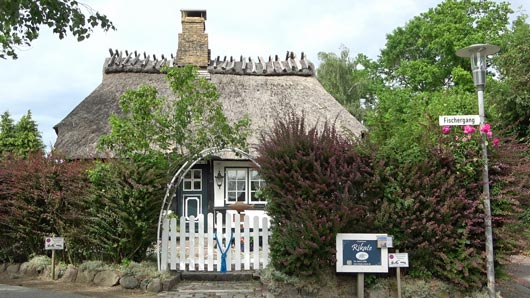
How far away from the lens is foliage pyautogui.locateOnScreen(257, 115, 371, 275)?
24.4ft

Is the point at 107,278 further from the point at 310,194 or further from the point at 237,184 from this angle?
the point at 237,184

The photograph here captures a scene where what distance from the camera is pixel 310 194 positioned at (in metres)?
7.51

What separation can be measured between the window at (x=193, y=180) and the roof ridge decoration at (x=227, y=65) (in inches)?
192

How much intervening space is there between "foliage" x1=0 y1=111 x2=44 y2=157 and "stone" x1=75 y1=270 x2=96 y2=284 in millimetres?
9888

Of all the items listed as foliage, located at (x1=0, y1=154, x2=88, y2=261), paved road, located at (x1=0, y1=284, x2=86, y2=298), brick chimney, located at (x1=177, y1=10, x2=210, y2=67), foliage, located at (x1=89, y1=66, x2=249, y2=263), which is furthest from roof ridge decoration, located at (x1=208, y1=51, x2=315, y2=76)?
paved road, located at (x1=0, y1=284, x2=86, y2=298)

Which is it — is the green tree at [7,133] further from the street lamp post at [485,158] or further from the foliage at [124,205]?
the street lamp post at [485,158]

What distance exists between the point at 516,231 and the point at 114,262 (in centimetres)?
692

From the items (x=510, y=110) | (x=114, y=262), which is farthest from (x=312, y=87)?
(x=114, y=262)

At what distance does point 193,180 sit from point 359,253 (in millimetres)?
10735

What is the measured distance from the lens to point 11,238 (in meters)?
9.97

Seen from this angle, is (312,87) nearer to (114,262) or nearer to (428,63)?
(428,63)

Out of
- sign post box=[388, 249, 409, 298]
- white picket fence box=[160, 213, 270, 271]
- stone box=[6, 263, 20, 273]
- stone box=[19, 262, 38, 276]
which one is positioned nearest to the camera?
sign post box=[388, 249, 409, 298]

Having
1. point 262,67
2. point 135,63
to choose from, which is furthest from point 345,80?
point 135,63

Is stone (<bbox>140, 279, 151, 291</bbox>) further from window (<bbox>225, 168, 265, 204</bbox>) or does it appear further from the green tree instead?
the green tree
